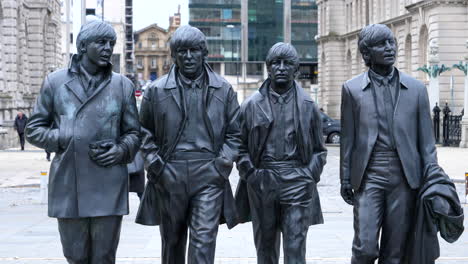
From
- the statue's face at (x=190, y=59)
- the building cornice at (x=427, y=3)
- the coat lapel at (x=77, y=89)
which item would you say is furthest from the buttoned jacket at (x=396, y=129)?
the building cornice at (x=427, y=3)

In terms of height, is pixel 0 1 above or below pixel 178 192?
above

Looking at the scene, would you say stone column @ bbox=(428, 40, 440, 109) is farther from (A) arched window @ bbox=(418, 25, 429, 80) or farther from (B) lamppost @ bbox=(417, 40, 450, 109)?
(A) arched window @ bbox=(418, 25, 429, 80)

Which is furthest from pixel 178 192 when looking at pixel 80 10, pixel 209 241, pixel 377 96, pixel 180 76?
pixel 80 10

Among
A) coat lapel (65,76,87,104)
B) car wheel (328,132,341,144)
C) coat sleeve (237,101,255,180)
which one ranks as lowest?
car wheel (328,132,341,144)

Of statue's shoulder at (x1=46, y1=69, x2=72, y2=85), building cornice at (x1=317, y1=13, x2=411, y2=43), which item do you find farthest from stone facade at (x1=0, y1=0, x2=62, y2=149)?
statue's shoulder at (x1=46, y1=69, x2=72, y2=85)

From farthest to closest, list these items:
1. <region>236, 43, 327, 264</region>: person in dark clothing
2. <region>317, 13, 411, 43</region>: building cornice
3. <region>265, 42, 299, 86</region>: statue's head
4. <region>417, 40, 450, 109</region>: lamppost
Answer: <region>317, 13, 411, 43</region>: building cornice, <region>417, 40, 450, 109</region>: lamppost, <region>265, 42, 299, 86</region>: statue's head, <region>236, 43, 327, 264</region>: person in dark clothing

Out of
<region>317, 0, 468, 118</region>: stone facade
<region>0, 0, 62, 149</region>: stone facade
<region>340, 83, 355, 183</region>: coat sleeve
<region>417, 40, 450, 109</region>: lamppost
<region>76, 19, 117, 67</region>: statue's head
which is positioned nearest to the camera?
<region>76, 19, 117, 67</region>: statue's head

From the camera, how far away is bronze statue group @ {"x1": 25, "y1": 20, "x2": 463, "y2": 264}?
679 centimetres

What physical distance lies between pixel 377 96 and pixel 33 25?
40618mm

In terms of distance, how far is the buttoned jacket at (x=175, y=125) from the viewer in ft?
24.1

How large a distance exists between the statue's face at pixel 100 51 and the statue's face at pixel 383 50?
221 cm

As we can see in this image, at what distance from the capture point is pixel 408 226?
735 centimetres

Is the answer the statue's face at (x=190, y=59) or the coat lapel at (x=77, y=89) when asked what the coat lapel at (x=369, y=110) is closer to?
the statue's face at (x=190, y=59)

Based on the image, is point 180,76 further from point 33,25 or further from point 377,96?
point 33,25
